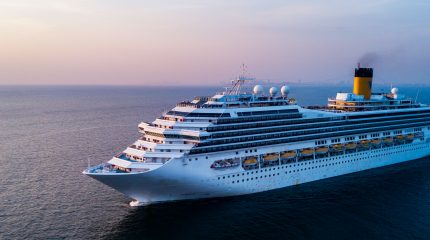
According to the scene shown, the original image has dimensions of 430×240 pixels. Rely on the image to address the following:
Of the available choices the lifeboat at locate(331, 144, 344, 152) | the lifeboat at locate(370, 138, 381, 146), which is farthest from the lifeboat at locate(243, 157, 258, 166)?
the lifeboat at locate(370, 138, 381, 146)

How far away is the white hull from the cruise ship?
0.09 metres

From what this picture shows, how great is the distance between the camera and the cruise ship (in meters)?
35.6

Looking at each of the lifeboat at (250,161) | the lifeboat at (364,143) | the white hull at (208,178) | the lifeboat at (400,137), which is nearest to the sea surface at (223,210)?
the white hull at (208,178)

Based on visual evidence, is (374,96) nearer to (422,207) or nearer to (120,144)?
(422,207)

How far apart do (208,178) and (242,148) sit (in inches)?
204

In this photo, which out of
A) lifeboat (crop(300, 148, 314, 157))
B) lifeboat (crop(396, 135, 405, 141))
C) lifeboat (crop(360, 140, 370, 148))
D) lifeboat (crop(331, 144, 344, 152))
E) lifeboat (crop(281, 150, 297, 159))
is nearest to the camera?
lifeboat (crop(281, 150, 297, 159))

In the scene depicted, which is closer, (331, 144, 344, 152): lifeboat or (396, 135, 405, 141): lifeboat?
(331, 144, 344, 152): lifeboat

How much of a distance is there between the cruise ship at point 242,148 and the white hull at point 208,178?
9 centimetres

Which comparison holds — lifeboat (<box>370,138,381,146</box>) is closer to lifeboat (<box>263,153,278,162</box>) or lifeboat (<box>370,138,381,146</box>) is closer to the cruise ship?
the cruise ship

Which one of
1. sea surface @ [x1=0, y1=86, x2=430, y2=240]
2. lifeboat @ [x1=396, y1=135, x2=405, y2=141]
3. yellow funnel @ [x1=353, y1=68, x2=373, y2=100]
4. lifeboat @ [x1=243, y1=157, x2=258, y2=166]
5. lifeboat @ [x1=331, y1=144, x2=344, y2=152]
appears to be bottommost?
sea surface @ [x1=0, y1=86, x2=430, y2=240]

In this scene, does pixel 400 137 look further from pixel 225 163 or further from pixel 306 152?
pixel 225 163

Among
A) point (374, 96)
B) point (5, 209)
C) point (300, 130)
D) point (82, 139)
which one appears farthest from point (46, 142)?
point (374, 96)

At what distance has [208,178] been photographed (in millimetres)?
36875

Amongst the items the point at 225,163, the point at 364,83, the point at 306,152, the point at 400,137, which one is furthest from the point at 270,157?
the point at 364,83
